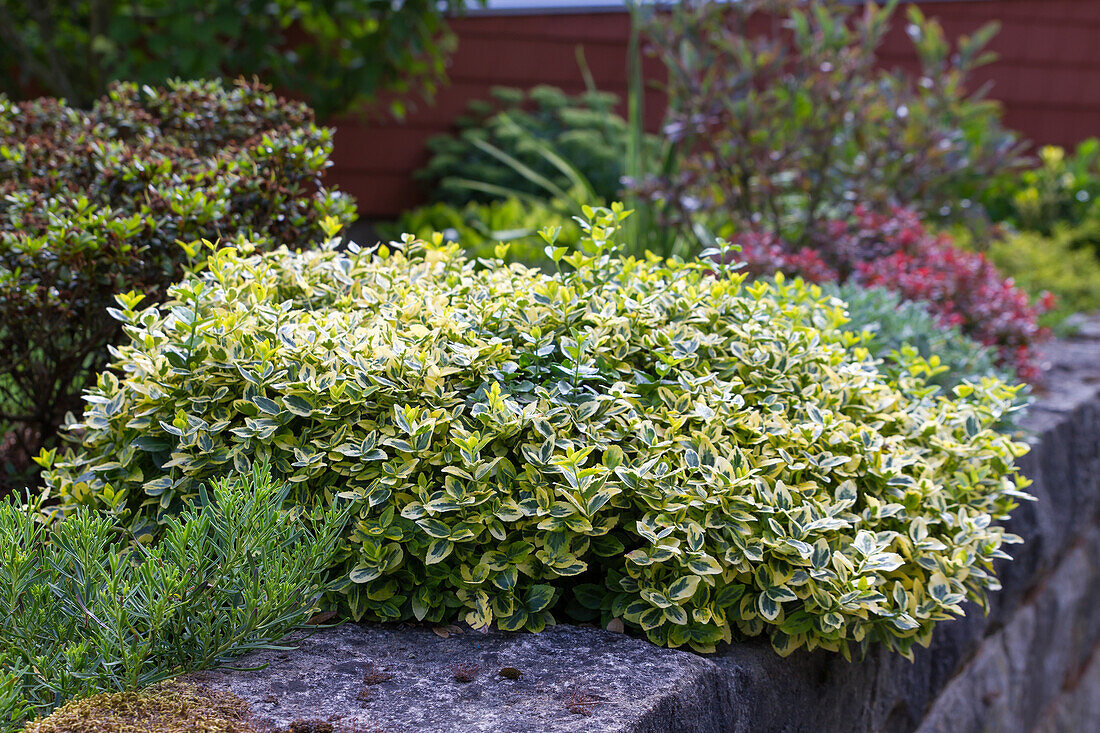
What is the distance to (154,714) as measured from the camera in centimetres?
129

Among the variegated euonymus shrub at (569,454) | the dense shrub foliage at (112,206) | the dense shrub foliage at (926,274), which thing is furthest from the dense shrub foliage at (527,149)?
the variegated euonymus shrub at (569,454)

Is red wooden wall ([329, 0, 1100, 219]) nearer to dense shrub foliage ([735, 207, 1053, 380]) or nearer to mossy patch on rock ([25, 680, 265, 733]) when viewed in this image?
dense shrub foliage ([735, 207, 1053, 380])

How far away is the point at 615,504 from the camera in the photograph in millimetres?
1673

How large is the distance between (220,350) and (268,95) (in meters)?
1.59

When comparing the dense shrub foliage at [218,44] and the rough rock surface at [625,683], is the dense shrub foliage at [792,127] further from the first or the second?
the rough rock surface at [625,683]

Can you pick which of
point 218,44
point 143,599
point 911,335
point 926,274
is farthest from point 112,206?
point 218,44

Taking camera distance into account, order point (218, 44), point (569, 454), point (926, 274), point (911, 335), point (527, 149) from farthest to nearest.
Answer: point (527, 149), point (218, 44), point (926, 274), point (911, 335), point (569, 454)

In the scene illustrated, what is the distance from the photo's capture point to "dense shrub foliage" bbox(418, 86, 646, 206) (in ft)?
26.9

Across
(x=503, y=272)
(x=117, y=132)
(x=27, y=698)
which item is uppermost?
(x=117, y=132)

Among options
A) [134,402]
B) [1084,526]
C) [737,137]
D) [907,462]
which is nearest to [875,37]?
[737,137]

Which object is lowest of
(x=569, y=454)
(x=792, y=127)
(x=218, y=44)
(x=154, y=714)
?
(x=154, y=714)

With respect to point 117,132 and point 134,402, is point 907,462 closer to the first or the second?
point 134,402

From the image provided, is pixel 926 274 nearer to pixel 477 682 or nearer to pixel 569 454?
pixel 569 454

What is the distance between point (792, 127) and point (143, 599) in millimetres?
4541
